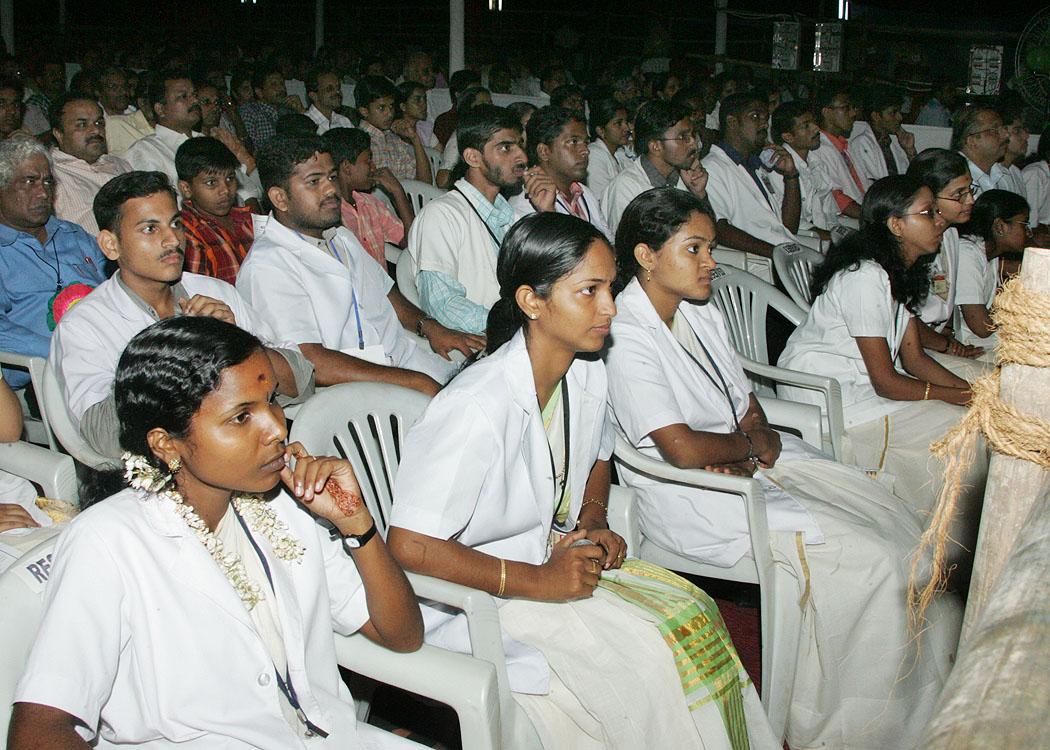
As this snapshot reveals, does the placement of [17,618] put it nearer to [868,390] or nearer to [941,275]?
[868,390]

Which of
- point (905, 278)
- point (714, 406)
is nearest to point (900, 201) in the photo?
point (905, 278)

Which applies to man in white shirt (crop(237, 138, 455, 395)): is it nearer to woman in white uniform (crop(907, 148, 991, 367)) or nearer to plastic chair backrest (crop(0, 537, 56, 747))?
plastic chair backrest (crop(0, 537, 56, 747))

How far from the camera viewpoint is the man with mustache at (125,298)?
101 inches

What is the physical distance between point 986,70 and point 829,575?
25.7 feet

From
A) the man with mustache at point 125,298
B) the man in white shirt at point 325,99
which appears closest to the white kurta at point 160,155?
the man in white shirt at point 325,99

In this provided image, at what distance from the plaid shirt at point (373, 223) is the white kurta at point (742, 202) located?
198cm

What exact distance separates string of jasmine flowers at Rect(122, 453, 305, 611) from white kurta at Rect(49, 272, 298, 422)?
1.02m

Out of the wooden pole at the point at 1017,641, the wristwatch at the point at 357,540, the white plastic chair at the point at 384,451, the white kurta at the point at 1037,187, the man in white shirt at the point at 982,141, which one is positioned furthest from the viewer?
the white kurta at the point at 1037,187

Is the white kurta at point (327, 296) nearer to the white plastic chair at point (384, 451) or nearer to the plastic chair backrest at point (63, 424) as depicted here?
the plastic chair backrest at point (63, 424)

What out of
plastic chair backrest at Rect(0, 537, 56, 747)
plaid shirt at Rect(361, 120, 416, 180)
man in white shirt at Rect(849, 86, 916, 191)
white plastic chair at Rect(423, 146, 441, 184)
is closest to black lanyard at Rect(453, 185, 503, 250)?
plaid shirt at Rect(361, 120, 416, 180)

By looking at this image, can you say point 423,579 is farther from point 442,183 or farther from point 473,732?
point 442,183

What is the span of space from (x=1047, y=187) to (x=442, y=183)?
4.24 metres

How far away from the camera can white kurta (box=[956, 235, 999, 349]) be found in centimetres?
458

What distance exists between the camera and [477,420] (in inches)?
80.1
